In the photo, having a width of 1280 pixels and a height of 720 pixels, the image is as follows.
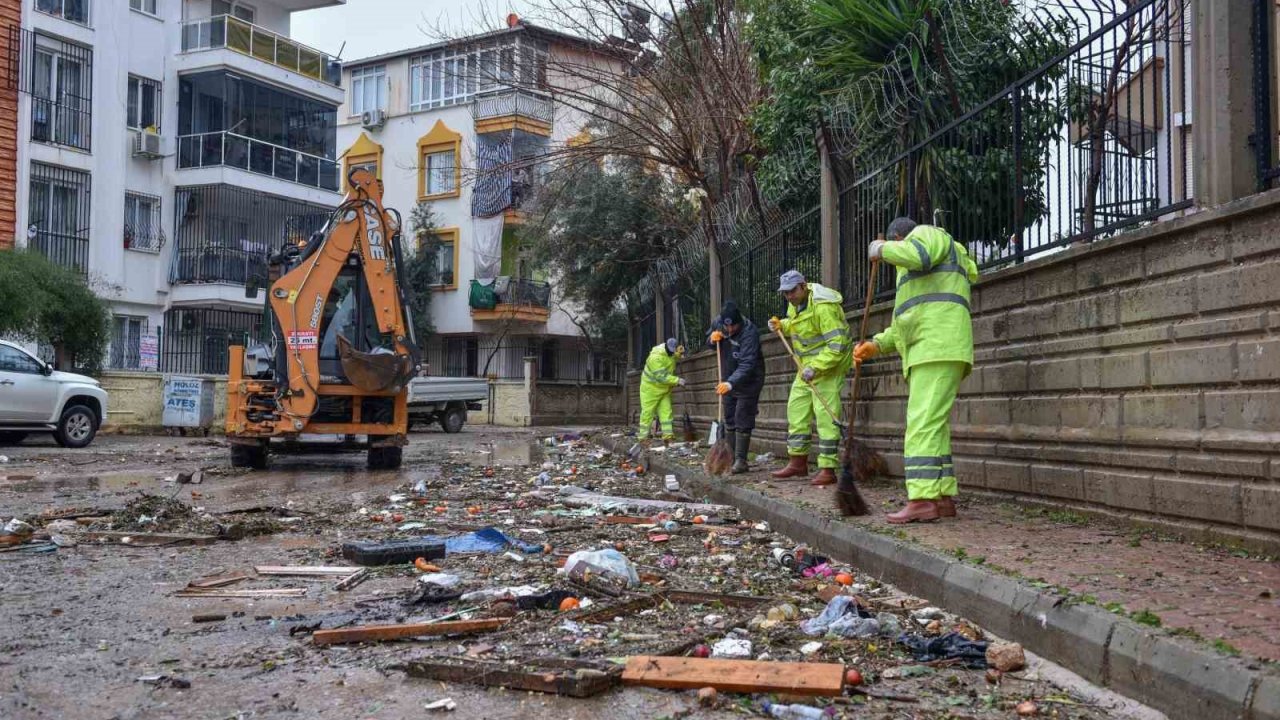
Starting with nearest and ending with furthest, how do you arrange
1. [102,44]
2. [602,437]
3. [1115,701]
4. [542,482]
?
[1115,701]
[542,482]
[602,437]
[102,44]

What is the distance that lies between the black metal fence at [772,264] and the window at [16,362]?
35.4 ft

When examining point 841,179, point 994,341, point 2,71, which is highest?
point 2,71

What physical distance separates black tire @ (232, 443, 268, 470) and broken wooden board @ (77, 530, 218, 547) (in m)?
7.02

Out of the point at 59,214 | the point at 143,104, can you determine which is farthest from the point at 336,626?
the point at 143,104

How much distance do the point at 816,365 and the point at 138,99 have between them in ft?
81.7

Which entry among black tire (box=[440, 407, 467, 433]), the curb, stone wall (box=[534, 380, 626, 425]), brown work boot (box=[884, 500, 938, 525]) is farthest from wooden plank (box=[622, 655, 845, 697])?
stone wall (box=[534, 380, 626, 425])

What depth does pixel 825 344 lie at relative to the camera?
9.31 meters

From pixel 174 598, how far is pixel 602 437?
16.3 m

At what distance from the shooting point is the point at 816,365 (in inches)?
359

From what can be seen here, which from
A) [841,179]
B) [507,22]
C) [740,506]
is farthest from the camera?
[507,22]

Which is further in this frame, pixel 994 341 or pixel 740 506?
pixel 740 506

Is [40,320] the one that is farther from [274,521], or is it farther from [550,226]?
[274,521]

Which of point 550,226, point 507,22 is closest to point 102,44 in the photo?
point 550,226

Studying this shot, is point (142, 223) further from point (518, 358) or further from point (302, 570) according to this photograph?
point (302, 570)
